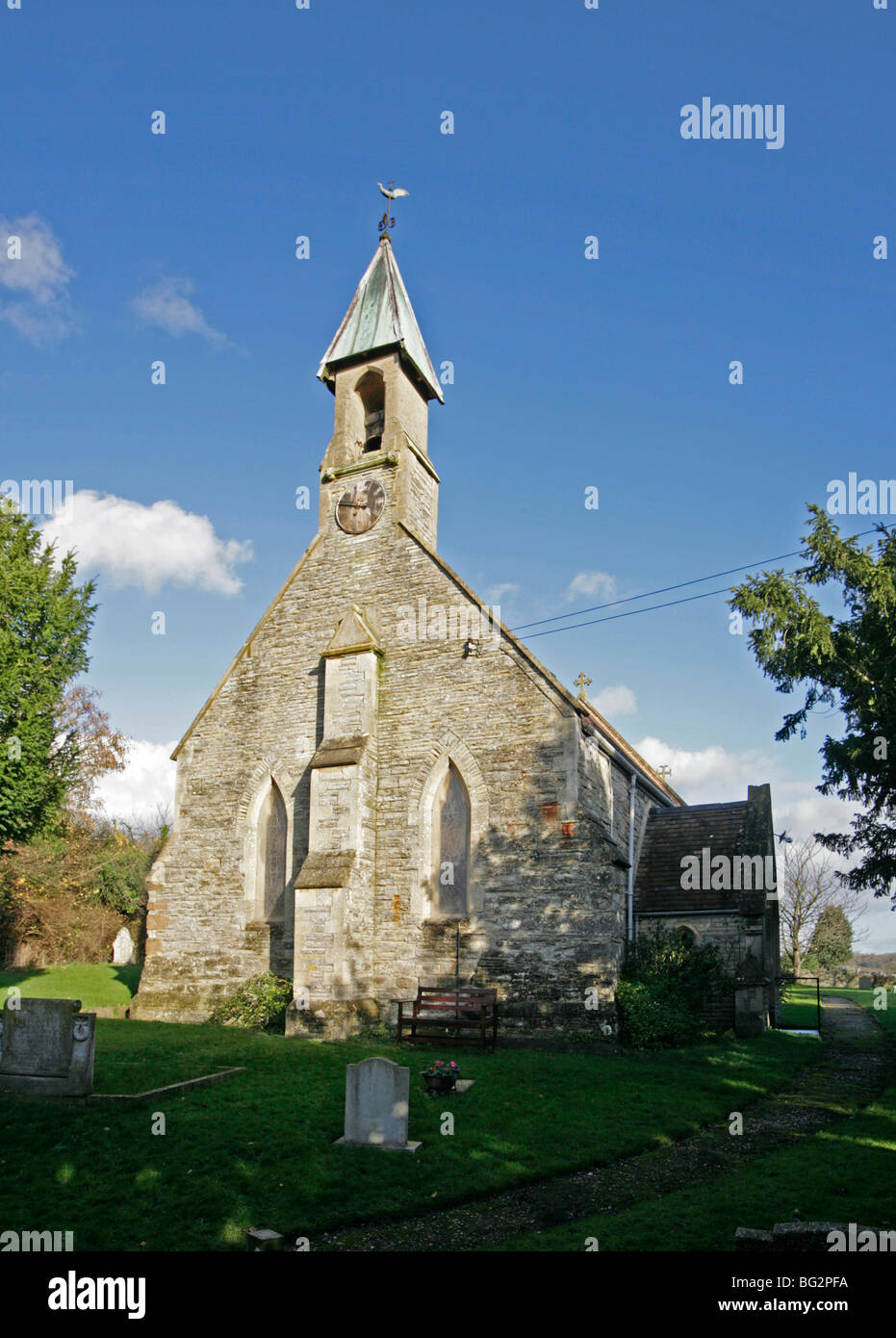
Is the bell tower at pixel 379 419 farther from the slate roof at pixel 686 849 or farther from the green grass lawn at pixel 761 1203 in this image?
the green grass lawn at pixel 761 1203

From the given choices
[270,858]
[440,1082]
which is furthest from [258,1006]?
[440,1082]

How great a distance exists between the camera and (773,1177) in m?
9.09

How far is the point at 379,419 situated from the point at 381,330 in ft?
7.83

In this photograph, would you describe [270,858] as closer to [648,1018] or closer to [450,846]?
[450,846]

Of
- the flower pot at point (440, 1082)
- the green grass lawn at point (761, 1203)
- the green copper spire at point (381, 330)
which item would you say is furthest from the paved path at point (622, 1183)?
the green copper spire at point (381, 330)

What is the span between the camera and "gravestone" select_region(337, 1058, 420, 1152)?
10281 millimetres

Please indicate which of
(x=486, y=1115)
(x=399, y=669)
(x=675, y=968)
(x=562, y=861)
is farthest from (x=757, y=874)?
(x=486, y=1115)

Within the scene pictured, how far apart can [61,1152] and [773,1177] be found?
7.70 metres

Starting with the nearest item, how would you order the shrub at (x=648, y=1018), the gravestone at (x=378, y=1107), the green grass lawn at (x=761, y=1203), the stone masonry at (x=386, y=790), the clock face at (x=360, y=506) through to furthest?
1. the green grass lawn at (x=761, y=1203)
2. the gravestone at (x=378, y=1107)
3. the shrub at (x=648, y=1018)
4. the stone masonry at (x=386, y=790)
5. the clock face at (x=360, y=506)

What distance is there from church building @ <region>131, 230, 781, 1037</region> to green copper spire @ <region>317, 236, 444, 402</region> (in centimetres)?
8

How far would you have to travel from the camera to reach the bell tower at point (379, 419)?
2298cm

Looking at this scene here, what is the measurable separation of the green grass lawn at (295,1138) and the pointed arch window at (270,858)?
16.9 ft

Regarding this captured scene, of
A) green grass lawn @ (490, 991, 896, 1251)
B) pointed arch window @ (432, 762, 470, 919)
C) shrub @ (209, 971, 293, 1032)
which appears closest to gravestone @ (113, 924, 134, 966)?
shrub @ (209, 971, 293, 1032)

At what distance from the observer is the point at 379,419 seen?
25000 millimetres
